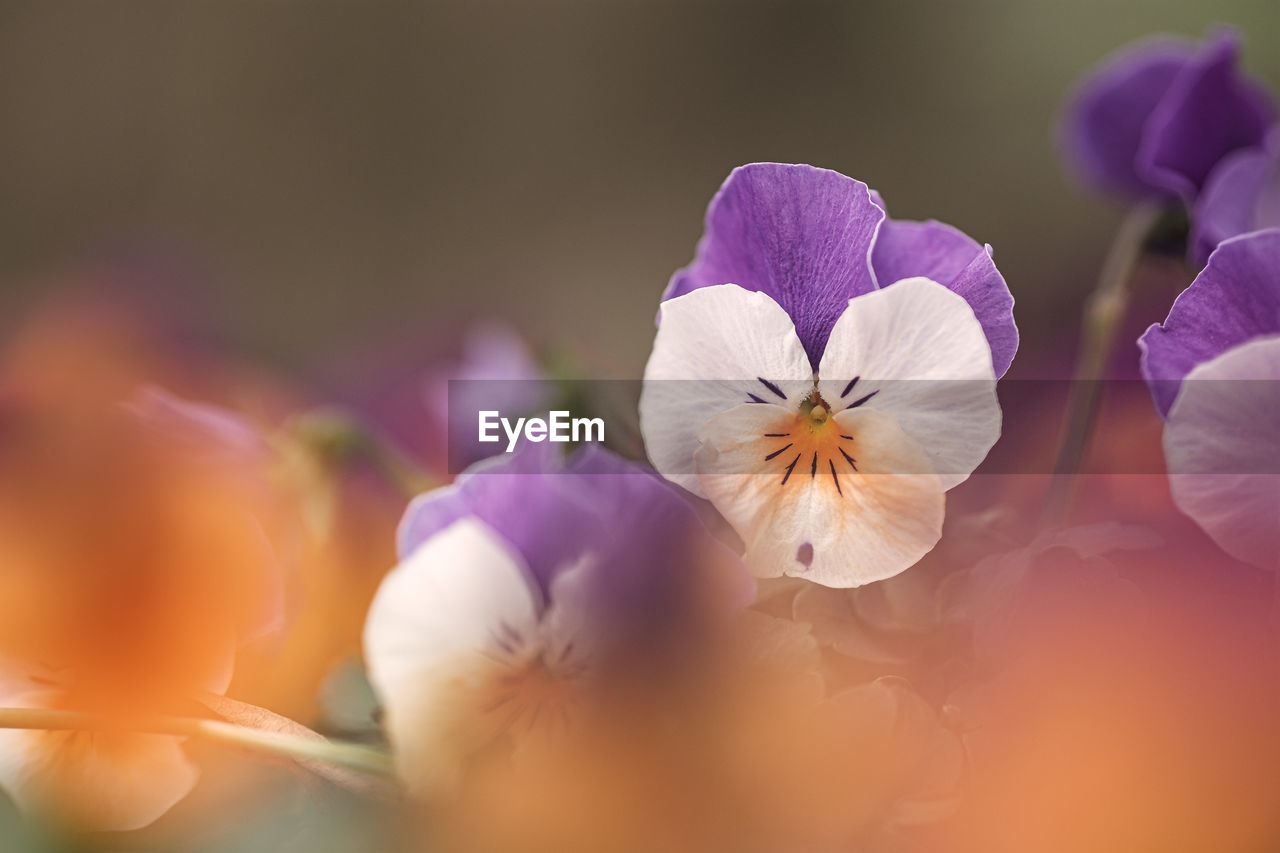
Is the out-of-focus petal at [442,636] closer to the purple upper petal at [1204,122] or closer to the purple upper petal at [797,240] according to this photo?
the purple upper petal at [797,240]

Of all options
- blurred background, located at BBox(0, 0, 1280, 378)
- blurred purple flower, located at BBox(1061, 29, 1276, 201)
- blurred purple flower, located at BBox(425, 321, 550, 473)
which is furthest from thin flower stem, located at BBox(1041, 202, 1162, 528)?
blurred background, located at BBox(0, 0, 1280, 378)

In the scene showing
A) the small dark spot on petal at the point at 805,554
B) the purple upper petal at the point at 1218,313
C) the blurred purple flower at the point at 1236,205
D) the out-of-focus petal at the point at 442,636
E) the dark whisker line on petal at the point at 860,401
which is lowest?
the out-of-focus petal at the point at 442,636

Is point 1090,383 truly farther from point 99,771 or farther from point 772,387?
point 99,771

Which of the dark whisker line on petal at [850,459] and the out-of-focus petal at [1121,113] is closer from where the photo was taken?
the dark whisker line on petal at [850,459]

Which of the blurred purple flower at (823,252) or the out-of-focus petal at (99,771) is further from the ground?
the blurred purple flower at (823,252)

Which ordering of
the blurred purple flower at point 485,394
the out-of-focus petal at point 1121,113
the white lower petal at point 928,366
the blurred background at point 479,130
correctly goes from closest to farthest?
1. the white lower petal at point 928,366
2. the blurred purple flower at point 485,394
3. the out-of-focus petal at point 1121,113
4. the blurred background at point 479,130

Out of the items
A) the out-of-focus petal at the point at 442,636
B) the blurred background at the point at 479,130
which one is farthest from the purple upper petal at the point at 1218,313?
the blurred background at the point at 479,130

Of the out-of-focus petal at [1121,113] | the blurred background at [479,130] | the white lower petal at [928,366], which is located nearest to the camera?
the white lower petal at [928,366]

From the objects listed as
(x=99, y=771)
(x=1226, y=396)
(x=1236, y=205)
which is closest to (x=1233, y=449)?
(x=1226, y=396)
